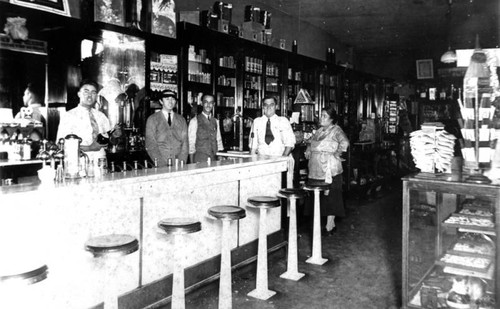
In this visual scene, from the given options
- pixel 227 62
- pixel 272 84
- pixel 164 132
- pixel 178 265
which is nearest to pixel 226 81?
pixel 227 62

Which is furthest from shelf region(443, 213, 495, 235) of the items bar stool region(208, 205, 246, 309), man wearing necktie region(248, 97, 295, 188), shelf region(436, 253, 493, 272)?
man wearing necktie region(248, 97, 295, 188)

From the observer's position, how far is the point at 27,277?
6.49ft

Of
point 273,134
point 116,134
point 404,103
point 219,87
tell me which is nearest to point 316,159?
point 273,134

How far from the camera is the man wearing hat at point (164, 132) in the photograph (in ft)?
17.2

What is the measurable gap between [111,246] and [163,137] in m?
2.92

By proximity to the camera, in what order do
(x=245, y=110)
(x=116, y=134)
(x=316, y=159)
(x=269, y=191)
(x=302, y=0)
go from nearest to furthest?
1. (x=269, y=191)
2. (x=116, y=134)
3. (x=316, y=159)
4. (x=245, y=110)
5. (x=302, y=0)

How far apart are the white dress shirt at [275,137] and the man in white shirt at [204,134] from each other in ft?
2.01

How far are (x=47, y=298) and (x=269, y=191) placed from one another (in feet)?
9.22

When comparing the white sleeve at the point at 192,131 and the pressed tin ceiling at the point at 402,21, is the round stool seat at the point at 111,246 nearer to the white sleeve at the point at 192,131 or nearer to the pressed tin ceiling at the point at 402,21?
the white sleeve at the point at 192,131

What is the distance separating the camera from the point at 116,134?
552cm

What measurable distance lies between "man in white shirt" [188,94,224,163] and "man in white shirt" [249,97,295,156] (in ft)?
1.95

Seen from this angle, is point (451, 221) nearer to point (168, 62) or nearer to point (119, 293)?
point (119, 293)

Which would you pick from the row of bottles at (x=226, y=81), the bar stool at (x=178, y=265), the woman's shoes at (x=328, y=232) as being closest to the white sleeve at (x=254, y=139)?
Result: the row of bottles at (x=226, y=81)

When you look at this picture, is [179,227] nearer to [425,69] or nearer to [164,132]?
[164,132]
